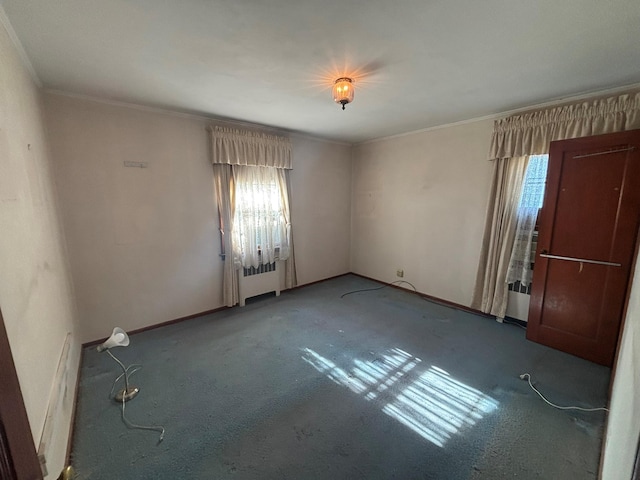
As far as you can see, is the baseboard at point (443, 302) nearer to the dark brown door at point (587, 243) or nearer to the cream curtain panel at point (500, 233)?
the cream curtain panel at point (500, 233)

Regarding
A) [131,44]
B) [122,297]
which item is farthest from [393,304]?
[131,44]

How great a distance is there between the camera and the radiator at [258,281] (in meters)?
3.55

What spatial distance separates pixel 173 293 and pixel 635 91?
4.81 metres

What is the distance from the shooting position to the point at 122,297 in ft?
8.98

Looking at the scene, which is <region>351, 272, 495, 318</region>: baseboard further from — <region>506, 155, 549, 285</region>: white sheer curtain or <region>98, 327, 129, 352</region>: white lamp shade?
<region>98, 327, 129, 352</region>: white lamp shade

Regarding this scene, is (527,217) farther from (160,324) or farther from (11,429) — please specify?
(160,324)

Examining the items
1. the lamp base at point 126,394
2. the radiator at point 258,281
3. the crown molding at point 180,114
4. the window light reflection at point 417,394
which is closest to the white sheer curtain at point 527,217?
the window light reflection at point 417,394

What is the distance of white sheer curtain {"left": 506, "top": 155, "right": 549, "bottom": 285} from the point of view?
2.67 metres

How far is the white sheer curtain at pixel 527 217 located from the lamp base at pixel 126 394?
370cm

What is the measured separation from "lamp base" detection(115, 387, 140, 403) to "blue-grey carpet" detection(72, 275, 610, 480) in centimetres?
4

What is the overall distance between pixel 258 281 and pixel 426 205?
2.64 metres

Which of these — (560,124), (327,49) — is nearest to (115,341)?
(327,49)

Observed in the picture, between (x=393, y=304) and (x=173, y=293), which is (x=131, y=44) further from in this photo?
(x=393, y=304)

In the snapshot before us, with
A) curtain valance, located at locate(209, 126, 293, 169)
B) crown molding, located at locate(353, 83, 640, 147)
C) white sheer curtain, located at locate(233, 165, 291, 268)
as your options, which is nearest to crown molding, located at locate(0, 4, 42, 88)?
curtain valance, located at locate(209, 126, 293, 169)
